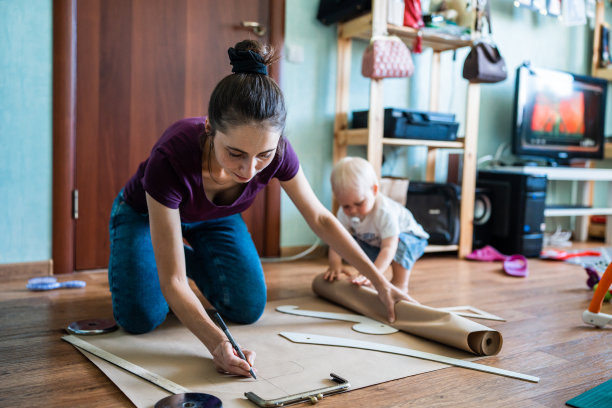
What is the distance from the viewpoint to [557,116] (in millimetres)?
3701

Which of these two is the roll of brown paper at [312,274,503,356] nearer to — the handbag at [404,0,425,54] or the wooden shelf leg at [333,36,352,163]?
the wooden shelf leg at [333,36,352,163]

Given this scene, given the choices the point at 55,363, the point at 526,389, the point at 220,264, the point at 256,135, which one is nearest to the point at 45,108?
the point at 220,264

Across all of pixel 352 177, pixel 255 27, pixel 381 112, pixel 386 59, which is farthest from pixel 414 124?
pixel 352 177

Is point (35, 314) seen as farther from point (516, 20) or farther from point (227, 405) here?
point (516, 20)

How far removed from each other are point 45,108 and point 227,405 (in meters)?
1.75

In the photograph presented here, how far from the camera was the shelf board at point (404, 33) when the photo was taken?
285 cm

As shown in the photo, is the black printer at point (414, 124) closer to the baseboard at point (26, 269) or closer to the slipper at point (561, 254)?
the slipper at point (561, 254)

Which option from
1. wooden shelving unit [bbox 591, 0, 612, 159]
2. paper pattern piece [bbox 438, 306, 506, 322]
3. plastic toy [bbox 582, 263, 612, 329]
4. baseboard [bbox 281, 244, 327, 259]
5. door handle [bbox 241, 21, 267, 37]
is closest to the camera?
plastic toy [bbox 582, 263, 612, 329]

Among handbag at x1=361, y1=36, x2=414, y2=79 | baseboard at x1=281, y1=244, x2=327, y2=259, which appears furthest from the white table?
baseboard at x1=281, y1=244, x2=327, y2=259

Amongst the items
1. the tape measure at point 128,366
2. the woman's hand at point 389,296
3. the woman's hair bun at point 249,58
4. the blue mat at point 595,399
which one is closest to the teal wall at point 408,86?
the woman's hand at point 389,296

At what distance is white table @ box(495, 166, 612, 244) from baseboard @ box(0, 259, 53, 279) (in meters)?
2.60

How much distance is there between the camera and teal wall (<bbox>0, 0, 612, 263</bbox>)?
90.0 inches

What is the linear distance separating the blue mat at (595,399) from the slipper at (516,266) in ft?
4.61

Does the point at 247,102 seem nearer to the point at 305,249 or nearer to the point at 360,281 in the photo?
the point at 360,281
